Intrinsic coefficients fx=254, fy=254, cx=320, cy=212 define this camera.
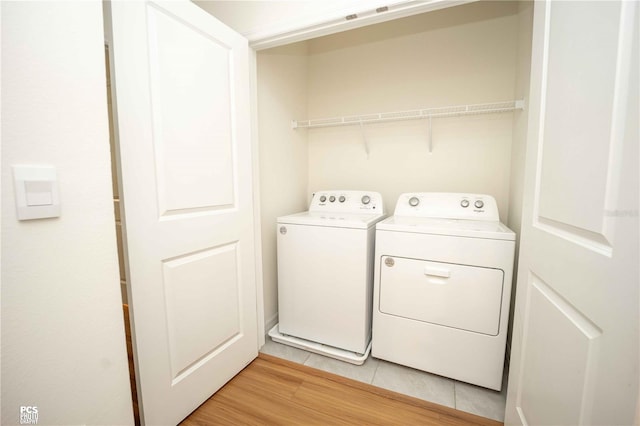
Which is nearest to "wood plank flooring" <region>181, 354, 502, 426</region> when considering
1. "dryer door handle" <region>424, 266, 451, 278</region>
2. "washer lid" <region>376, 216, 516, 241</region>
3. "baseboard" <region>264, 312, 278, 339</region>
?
"baseboard" <region>264, 312, 278, 339</region>

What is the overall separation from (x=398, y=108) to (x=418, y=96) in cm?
16

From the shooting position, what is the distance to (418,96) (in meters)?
1.93

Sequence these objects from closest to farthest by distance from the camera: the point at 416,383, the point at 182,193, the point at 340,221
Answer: the point at 182,193
the point at 416,383
the point at 340,221

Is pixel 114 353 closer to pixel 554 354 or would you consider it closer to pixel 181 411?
pixel 181 411

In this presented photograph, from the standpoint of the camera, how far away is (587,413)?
62cm

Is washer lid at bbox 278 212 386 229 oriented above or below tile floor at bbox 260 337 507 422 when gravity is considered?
above

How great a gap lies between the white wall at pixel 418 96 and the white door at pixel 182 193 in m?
0.95

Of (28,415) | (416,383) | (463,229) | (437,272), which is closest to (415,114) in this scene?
(463,229)

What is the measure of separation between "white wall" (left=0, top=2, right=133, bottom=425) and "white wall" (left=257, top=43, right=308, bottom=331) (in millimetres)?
1031

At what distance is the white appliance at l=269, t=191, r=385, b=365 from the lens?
5.10ft

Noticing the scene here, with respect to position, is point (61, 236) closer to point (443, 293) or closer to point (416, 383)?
point (443, 293)

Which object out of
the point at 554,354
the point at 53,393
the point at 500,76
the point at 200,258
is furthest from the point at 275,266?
the point at 500,76

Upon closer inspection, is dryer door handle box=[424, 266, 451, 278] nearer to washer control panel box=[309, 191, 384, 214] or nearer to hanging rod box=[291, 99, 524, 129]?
washer control panel box=[309, 191, 384, 214]

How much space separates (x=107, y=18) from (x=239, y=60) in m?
0.62
